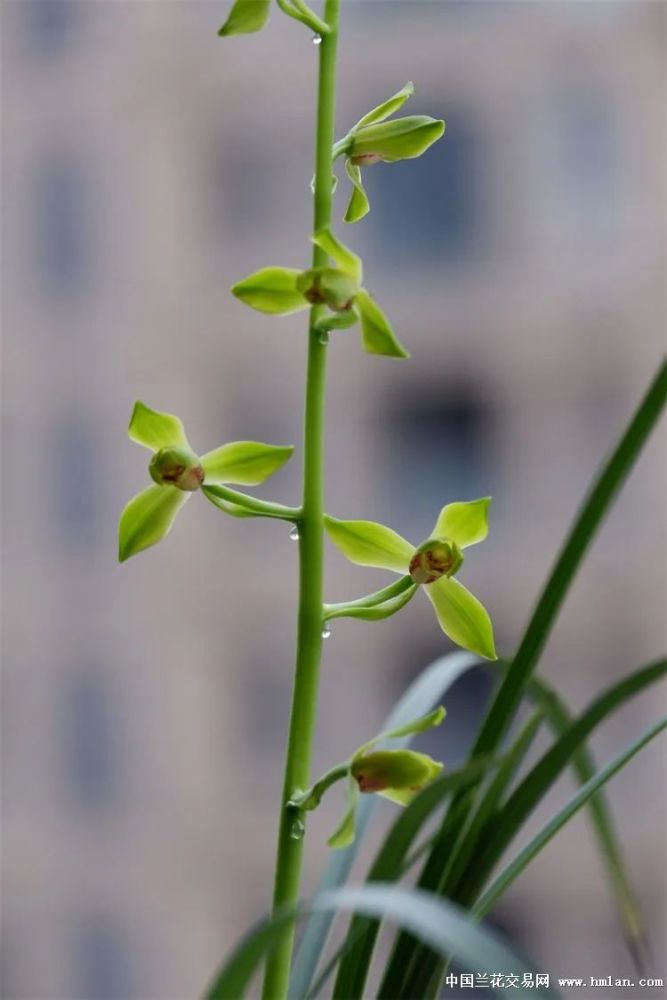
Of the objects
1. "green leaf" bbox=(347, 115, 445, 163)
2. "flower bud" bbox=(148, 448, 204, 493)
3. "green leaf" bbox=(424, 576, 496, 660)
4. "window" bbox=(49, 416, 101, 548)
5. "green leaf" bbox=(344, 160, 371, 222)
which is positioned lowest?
"window" bbox=(49, 416, 101, 548)

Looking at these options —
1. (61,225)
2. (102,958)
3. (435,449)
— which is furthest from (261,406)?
(102,958)

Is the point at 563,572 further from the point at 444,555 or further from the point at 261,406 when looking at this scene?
the point at 261,406

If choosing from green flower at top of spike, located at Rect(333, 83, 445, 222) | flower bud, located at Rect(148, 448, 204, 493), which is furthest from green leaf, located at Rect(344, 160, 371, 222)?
flower bud, located at Rect(148, 448, 204, 493)

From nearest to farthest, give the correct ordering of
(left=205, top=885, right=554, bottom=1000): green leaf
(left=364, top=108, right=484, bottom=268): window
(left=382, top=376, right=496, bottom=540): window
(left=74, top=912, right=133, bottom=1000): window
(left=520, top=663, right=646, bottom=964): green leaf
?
1. (left=205, top=885, right=554, bottom=1000): green leaf
2. (left=520, top=663, right=646, bottom=964): green leaf
3. (left=382, top=376, right=496, bottom=540): window
4. (left=364, top=108, right=484, bottom=268): window
5. (left=74, top=912, right=133, bottom=1000): window

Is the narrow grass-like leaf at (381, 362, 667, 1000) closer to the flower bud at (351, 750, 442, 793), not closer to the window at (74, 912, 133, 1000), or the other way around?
the flower bud at (351, 750, 442, 793)

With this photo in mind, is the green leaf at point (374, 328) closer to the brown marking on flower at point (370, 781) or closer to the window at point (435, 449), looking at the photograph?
the brown marking on flower at point (370, 781)

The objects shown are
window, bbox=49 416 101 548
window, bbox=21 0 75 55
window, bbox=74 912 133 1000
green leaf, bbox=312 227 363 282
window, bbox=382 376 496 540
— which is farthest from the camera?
window, bbox=21 0 75 55
